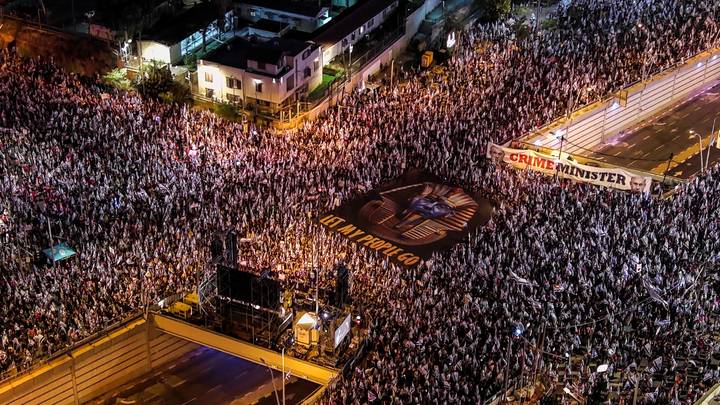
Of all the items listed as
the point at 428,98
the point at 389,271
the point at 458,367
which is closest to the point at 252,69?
the point at 428,98

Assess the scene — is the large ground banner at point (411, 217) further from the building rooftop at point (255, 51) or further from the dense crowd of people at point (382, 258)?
the building rooftop at point (255, 51)

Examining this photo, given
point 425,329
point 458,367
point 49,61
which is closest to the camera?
point 458,367

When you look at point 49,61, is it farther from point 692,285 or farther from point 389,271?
point 692,285

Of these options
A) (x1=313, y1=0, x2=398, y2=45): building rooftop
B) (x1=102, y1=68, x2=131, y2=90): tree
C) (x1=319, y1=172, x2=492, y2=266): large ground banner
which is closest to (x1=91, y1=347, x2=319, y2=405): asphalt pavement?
(x1=319, y1=172, x2=492, y2=266): large ground banner

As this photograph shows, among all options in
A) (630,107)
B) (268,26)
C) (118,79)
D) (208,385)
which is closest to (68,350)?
(208,385)

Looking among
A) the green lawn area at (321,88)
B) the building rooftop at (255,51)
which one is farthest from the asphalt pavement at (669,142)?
the building rooftop at (255,51)
